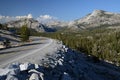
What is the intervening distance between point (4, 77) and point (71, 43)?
16164 centimetres

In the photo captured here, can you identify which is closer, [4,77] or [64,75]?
[4,77]

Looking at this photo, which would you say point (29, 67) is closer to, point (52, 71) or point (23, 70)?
point (23, 70)

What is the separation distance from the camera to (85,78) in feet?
123

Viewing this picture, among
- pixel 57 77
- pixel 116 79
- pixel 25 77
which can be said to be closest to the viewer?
pixel 25 77

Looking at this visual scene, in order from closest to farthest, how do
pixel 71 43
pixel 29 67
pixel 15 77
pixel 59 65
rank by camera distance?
pixel 15 77 → pixel 29 67 → pixel 59 65 → pixel 71 43

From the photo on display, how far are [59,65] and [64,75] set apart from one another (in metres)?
6.26

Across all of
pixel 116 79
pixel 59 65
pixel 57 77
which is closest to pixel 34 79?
pixel 57 77

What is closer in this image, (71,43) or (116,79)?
(116,79)

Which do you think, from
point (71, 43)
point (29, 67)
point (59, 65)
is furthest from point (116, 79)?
point (71, 43)

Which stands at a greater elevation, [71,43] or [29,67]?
[29,67]

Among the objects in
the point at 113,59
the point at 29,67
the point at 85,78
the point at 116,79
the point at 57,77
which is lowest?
the point at 113,59

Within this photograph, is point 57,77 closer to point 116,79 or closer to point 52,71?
point 52,71

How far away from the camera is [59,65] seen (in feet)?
108

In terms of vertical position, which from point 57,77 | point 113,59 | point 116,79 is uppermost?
point 57,77
